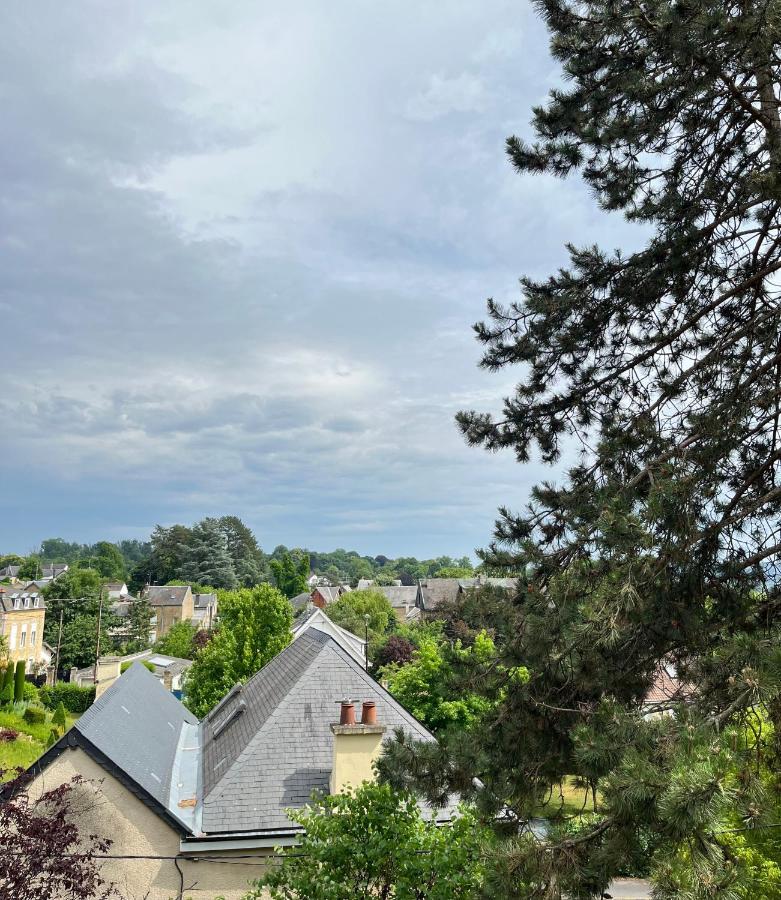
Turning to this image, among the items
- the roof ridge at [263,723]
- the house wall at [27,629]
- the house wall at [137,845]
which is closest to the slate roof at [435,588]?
the house wall at [27,629]

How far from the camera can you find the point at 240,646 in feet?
86.1

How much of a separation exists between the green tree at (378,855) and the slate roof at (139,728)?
4.34 metres

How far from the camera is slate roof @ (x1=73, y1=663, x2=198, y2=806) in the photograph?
1128cm

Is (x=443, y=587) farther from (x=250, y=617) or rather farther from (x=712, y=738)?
(x=712, y=738)

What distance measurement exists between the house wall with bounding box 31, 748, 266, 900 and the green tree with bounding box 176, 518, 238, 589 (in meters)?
88.7

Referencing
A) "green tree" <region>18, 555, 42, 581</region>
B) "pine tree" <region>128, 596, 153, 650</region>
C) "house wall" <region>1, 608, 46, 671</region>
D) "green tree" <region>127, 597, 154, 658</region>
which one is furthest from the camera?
"green tree" <region>18, 555, 42, 581</region>

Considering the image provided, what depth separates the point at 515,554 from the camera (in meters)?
6.96

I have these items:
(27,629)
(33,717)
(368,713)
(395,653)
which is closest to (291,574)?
(27,629)

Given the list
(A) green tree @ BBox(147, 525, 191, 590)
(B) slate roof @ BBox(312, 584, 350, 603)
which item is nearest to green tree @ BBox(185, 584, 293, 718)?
(B) slate roof @ BBox(312, 584, 350, 603)

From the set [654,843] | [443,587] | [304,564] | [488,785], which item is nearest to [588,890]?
[654,843]

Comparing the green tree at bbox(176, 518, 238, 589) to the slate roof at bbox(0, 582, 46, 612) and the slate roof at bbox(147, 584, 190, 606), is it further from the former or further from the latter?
the slate roof at bbox(0, 582, 46, 612)

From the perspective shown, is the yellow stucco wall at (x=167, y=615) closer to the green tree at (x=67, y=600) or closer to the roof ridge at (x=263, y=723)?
the green tree at (x=67, y=600)

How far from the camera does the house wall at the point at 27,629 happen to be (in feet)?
155

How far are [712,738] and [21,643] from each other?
56.6m
